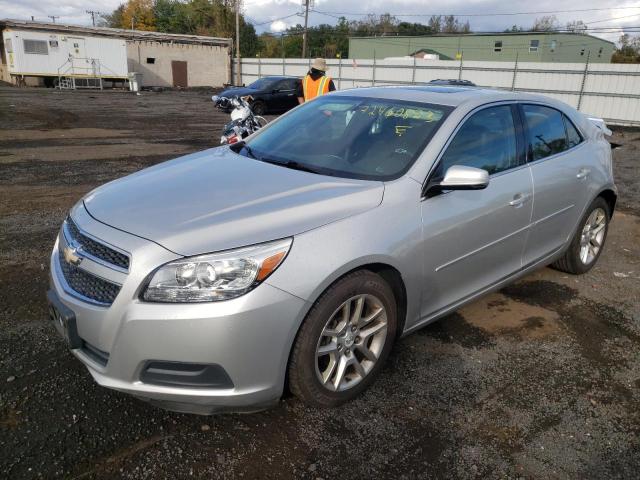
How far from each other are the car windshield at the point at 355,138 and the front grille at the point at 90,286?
54.3 inches

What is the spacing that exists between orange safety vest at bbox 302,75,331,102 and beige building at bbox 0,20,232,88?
29231mm

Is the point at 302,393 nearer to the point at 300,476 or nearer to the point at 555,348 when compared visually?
the point at 300,476

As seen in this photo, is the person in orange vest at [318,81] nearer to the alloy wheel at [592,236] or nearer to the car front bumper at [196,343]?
the alloy wheel at [592,236]

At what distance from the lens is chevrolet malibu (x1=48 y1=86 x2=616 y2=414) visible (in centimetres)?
222

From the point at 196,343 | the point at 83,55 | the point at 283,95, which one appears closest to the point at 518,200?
the point at 196,343

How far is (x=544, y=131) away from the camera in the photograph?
3.97 m

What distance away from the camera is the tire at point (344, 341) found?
7.98 feet

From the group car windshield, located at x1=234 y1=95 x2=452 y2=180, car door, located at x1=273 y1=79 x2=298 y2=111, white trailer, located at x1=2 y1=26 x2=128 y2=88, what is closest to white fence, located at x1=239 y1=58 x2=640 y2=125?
car door, located at x1=273 y1=79 x2=298 y2=111

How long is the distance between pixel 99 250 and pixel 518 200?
2.66 m

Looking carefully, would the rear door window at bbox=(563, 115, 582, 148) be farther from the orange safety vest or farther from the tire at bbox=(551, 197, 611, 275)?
the orange safety vest

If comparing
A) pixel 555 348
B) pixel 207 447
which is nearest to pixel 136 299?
pixel 207 447

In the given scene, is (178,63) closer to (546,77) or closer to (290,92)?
(290,92)

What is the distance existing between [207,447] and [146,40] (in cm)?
3991

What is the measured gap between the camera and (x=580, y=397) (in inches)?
116
